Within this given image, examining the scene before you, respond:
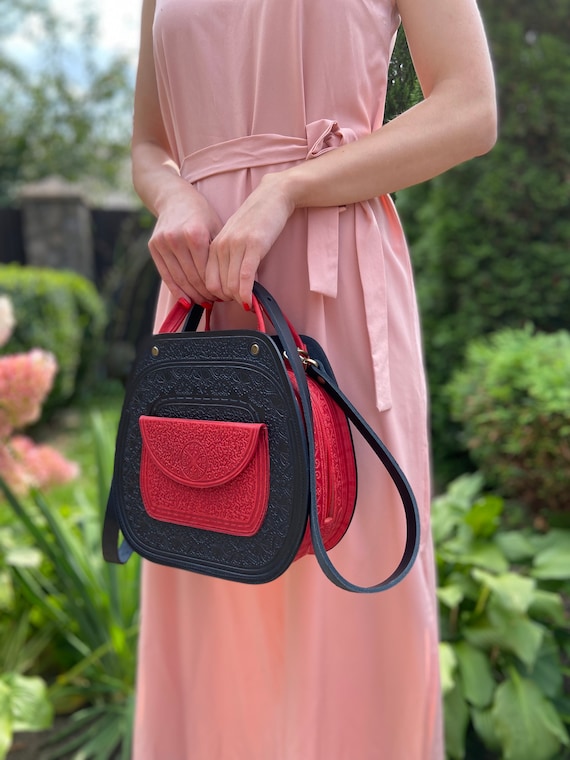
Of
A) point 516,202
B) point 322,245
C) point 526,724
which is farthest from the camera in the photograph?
point 516,202

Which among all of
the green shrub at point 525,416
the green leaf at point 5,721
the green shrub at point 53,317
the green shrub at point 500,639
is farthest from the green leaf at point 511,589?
the green shrub at point 53,317

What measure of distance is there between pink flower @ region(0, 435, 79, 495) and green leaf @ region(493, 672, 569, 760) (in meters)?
1.46

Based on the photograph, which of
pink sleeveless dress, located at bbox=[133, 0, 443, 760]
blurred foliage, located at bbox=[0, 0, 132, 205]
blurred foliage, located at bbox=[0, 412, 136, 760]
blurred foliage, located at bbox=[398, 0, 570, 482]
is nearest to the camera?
pink sleeveless dress, located at bbox=[133, 0, 443, 760]

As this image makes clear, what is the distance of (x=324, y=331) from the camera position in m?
1.04

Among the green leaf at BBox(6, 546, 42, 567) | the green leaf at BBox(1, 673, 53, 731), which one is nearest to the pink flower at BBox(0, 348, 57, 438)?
the green leaf at BBox(6, 546, 42, 567)

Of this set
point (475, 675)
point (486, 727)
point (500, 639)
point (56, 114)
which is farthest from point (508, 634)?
point (56, 114)

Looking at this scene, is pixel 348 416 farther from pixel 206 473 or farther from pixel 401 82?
pixel 401 82

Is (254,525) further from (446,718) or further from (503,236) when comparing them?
(503,236)

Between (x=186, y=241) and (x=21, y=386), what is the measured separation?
1.23 metres

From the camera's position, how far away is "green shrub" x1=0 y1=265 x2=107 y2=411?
500 cm

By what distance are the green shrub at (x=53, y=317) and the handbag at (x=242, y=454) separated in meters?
4.28

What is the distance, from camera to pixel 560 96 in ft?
11.0

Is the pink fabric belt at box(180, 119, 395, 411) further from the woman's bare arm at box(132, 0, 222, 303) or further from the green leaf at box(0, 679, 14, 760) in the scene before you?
the green leaf at box(0, 679, 14, 760)

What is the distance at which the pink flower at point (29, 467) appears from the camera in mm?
2088
